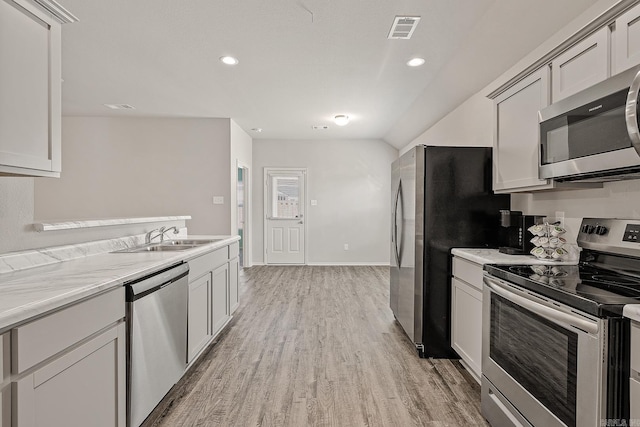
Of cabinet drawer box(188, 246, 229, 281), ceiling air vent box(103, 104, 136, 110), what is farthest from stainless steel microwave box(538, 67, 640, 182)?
ceiling air vent box(103, 104, 136, 110)

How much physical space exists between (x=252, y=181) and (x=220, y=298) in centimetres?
419

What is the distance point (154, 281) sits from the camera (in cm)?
191

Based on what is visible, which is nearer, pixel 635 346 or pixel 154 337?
pixel 635 346

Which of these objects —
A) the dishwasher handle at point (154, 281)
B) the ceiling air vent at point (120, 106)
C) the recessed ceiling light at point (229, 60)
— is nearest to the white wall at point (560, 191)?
the recessed ceiling light at point (229, 60)

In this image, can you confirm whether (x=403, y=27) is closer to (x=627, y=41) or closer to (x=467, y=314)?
(x=627, y=41)

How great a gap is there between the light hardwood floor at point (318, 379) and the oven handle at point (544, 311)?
0.80 m

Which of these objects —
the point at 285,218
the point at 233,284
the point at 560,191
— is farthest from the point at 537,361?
the point at 285,218

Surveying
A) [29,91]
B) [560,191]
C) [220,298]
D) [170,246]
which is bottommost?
[220,298]

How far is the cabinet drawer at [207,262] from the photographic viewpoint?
100 inches

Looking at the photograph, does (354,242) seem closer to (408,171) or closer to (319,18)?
(408,171)

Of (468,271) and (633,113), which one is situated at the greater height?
(633,113)

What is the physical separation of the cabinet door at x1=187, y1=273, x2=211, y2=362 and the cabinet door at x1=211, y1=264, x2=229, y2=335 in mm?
124

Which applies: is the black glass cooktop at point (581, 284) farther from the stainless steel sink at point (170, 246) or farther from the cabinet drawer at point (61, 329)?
the stainless steel sink at point (170, 246)

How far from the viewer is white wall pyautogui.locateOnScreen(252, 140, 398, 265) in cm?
717
